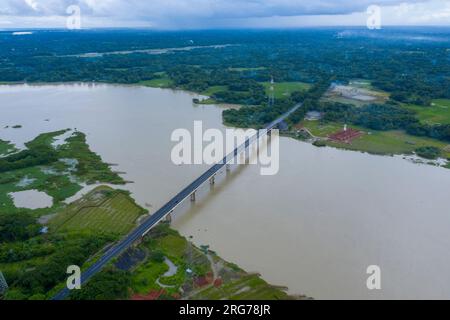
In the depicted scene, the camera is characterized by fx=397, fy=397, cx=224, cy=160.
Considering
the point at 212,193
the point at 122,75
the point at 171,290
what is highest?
the point at 122,75

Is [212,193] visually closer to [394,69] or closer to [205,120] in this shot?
[205,120]

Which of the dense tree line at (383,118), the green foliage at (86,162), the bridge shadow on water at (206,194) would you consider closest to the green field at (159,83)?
the dense tree line at (383,118)

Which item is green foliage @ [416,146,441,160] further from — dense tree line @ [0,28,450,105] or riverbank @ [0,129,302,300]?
riverbank @ [0,129,302,300]

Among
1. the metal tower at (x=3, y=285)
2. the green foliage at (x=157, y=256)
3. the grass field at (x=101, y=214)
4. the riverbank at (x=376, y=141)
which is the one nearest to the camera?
the metal tower at (x=3, y=285)

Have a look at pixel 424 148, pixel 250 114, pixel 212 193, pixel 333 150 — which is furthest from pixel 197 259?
pixel 250 114

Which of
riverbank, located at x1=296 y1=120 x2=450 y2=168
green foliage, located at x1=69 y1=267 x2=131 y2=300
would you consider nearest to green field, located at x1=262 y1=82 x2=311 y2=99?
riverbank, located at x1=296 y1=120 x2=450 y2=168

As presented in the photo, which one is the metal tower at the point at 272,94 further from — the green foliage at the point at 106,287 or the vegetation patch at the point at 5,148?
the green foliage at the point at 106,287
